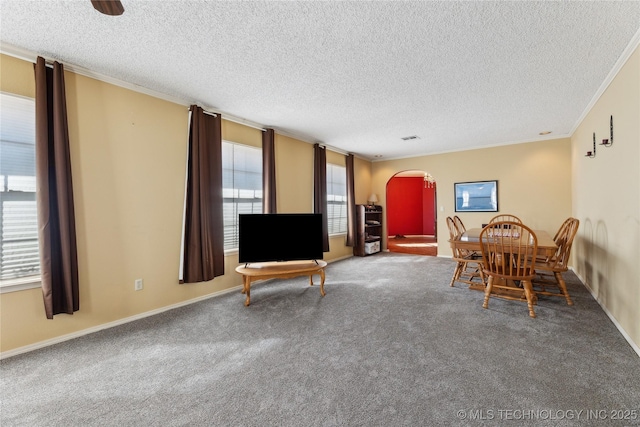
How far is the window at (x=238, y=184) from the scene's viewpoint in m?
4.03

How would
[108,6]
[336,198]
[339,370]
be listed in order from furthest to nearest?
1. [336,198]
2. [339,370]
3. [108,6]

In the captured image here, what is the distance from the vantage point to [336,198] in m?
6.32

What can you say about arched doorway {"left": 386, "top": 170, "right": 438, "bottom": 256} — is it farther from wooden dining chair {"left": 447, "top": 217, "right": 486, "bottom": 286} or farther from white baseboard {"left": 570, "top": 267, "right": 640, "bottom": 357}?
white baseboard {"left": 570, "top": 267, "right": 640, "bottom": 357}

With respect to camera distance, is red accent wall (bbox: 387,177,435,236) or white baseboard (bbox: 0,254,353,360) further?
red accent wall (bbox: 387,177,435,236)

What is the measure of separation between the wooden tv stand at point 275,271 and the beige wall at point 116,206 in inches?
13.1

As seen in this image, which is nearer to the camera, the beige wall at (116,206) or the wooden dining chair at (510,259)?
the beige wall at (116,206)

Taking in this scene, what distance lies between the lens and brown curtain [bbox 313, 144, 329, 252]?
18.0ft

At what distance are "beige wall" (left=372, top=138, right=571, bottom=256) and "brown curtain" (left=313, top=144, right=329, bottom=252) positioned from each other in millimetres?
2691

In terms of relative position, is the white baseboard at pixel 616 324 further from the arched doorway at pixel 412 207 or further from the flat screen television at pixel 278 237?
the arched doorway at pixel 412 207

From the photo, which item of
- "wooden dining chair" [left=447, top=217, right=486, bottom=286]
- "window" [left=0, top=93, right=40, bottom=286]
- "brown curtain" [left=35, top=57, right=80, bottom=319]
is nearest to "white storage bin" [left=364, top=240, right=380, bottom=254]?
"wooden dining chair" [left=447, top=217, right=486, bottom=286]

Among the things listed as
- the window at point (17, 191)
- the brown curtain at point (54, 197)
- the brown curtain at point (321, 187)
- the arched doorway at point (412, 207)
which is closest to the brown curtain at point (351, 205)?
the brown curtain at point (321, 187)

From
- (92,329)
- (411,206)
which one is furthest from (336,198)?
(411,206)

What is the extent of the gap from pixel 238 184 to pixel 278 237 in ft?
3.52

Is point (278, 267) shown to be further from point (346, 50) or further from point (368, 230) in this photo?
point (368, 230)
